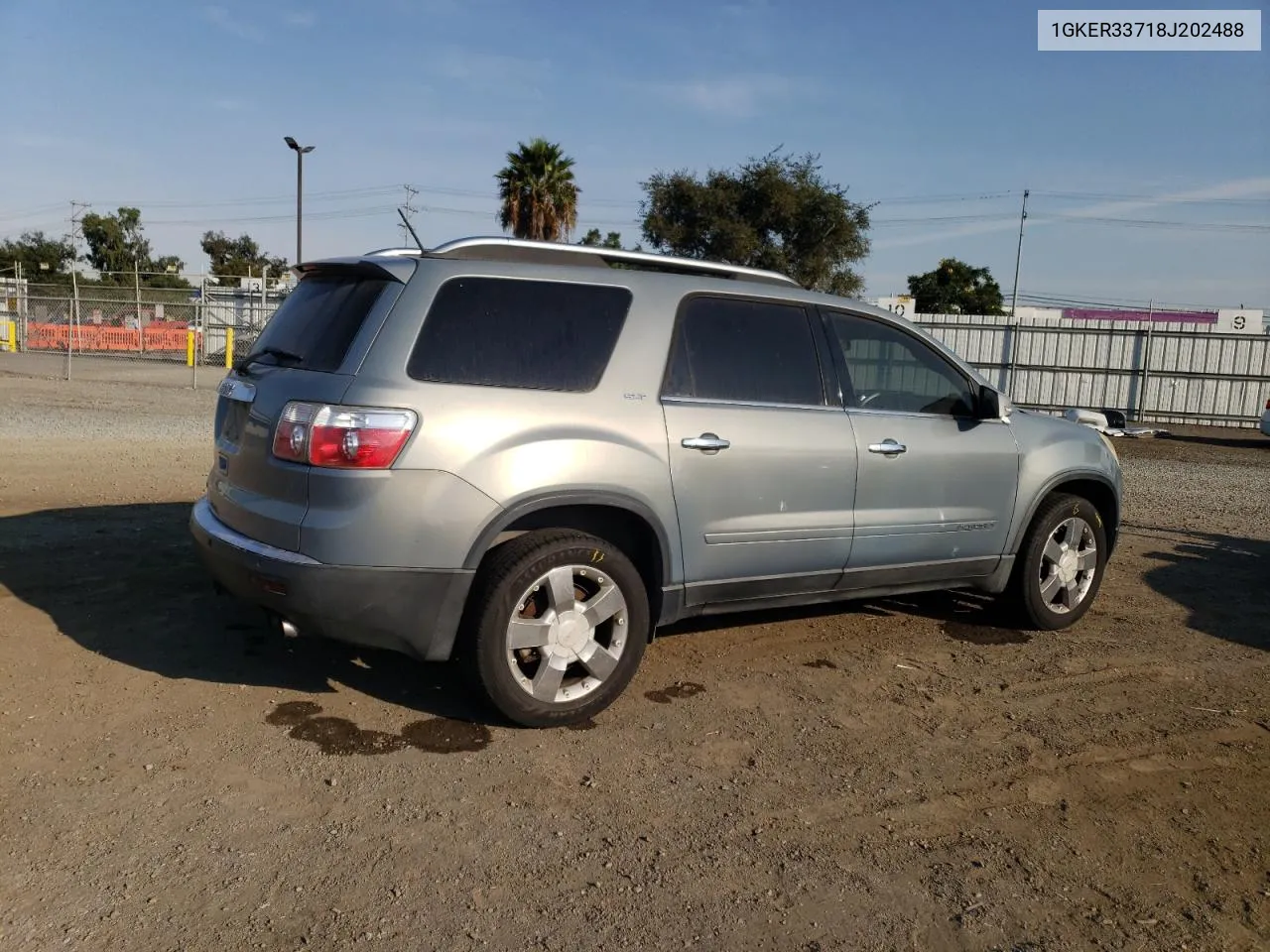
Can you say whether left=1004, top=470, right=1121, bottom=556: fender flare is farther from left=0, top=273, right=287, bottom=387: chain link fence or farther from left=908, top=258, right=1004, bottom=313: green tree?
left=908, top=258, right=1004, bottom=313: green tree

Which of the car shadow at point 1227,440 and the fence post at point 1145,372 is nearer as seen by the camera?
the car shadow at point 1227,440

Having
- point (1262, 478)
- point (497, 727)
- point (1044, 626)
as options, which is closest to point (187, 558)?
point (497, 727)

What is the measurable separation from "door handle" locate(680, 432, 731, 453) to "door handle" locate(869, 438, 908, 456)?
856 millimetres

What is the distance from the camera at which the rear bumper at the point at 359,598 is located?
3660 mm

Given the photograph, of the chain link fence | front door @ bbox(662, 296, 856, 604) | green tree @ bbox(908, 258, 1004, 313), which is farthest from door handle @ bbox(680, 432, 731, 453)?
green tree @ bbox(908, 258, 1004, 313)

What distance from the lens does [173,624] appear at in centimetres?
507

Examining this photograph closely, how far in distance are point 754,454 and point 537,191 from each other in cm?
3103

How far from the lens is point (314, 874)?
2.96m

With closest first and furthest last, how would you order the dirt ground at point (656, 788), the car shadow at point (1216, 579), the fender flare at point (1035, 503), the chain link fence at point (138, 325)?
the dirt ground at point (656, 788) → the fender flare at point (1035, 503) → the car shadow at point (1216, 579) → the chain link fence at point (138, 325)

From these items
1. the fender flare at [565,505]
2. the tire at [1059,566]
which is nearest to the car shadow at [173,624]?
the fender flare at [565,505]

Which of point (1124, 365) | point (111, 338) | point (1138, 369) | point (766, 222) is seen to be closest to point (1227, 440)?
point (1138, 369)

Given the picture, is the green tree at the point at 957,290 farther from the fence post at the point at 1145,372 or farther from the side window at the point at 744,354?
the side window at the point at 744,354

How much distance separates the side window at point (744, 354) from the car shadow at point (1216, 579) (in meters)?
2.96

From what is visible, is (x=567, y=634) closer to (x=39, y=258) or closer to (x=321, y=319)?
(x=321, y=319)
